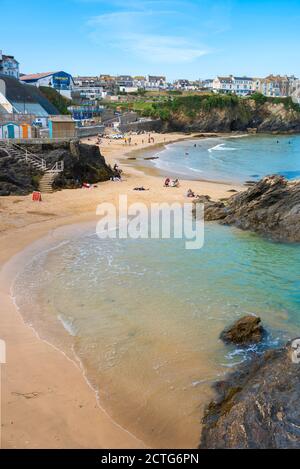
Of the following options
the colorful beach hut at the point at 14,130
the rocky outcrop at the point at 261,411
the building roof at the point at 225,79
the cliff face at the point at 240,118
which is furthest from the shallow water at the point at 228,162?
the building roof at the point at 225,79

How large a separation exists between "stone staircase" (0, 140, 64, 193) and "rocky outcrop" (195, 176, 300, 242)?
12.0m

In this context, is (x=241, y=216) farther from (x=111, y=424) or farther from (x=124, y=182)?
(x=111, y=424)

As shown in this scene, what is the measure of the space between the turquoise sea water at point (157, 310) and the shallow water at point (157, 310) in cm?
3

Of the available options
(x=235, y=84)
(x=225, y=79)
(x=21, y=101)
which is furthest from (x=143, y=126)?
(x=235, y=84)

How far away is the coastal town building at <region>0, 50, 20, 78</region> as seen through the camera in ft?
316

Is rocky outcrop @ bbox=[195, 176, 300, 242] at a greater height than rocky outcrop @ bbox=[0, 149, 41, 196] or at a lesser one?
lesser

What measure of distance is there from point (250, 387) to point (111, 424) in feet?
9.49

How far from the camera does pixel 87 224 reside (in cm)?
2580

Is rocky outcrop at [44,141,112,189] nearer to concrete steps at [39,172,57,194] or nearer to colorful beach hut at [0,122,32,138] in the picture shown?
concrete steps at [39,172,57,194]

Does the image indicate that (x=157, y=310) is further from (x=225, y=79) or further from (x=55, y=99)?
(x=225, y=79)

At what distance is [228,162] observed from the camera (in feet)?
187

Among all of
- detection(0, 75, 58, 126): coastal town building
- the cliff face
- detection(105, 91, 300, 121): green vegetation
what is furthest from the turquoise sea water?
detection(105, 91, 300, 121): green vegetation

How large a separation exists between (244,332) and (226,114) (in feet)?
364
